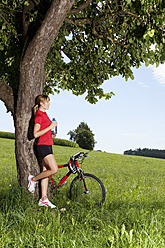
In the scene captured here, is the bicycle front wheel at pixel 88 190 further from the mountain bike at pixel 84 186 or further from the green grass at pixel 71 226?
the green grass at pixel 71 226

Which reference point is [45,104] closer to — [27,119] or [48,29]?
[27,119]

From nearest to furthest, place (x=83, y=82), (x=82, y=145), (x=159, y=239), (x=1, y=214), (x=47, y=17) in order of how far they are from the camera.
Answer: (x=159, y=239) → (x=1, y=214) → (x=47, y=17) → (x=83, y=82) → (x=82, y=145)

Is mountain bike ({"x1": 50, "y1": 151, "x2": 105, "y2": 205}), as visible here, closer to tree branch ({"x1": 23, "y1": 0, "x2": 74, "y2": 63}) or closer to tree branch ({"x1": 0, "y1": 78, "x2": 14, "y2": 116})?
tree branch ({"x1": 0, "y1": 78, "x2": 14, "y2": 116})

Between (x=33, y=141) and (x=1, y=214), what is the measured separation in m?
1.92

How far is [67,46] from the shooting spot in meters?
10.4

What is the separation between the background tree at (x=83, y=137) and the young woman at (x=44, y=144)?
50.7 m

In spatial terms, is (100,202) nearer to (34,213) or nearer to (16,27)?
(34,213)

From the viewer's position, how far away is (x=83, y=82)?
11.5 metres

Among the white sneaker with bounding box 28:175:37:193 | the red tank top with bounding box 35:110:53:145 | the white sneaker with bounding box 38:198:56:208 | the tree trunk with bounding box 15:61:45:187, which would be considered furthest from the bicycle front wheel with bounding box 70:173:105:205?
the red tank top with bounding box 35:110:53:145

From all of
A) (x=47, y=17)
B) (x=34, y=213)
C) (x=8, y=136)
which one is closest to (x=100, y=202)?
(x=34, y=213)

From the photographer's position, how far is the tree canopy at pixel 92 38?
7.14 metres

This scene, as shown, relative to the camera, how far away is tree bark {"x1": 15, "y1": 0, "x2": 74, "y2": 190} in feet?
20.7

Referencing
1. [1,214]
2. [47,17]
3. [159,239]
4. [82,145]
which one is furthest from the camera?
[82,145]

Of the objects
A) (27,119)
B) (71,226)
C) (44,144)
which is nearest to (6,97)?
(27,119)
